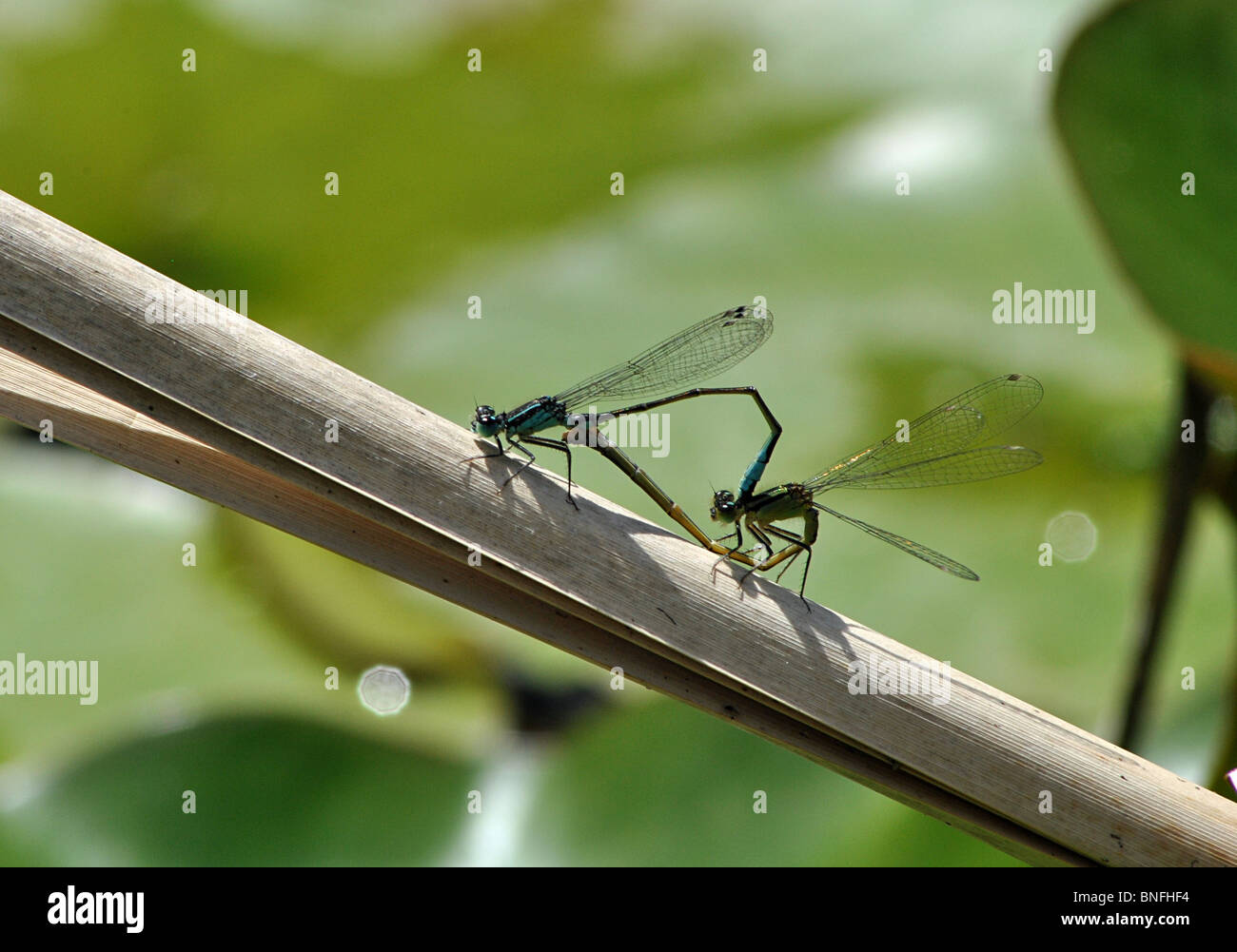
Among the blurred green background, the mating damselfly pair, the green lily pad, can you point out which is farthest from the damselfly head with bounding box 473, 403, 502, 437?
the green lily pad

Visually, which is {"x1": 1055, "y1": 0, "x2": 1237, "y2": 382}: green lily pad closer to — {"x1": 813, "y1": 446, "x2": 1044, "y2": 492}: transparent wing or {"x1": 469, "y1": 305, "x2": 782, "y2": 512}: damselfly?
{"x1": 813, "y1": 446, "x2": 1044, "y2": 492}: transparent wing

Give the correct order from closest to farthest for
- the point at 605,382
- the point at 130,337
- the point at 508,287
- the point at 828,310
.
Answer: the point at 130,337
the point at 605,382
the point at 828,310
the point at 508,287

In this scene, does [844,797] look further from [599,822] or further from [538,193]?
[538,193]

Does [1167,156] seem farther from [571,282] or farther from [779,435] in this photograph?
[571,282]

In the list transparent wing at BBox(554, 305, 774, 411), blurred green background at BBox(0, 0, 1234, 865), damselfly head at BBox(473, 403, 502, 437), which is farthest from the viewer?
blurred green background at BBox(0, 0, 1234, 865)

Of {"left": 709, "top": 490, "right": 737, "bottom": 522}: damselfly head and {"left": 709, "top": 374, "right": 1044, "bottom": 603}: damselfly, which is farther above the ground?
{"left": 709, "top": 374, "right": 1044, "bottom": 603}: damselfly

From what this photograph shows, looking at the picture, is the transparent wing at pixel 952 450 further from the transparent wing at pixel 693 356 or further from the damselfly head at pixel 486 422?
the damselfly head at pixel 486 422

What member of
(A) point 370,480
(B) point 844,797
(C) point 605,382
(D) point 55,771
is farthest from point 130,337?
(B) point 844,797

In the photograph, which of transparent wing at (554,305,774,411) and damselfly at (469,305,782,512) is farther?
transparent wing at (554,305,774,411)
